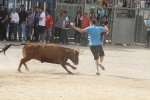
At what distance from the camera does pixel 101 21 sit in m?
28.0

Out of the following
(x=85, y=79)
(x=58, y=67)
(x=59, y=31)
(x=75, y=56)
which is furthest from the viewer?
(x=59, y=31)

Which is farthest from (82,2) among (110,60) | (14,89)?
(14,89)

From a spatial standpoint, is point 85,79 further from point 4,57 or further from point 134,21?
point 134,21

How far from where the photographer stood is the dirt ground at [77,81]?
1135cm

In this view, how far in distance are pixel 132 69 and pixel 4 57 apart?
440 cm

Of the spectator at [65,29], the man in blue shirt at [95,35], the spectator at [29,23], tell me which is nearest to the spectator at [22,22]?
the spectator at [29,23]

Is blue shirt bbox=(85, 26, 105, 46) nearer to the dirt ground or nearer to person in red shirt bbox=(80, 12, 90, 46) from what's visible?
the dirt ground

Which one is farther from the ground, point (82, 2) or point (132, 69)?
point (82, 2)

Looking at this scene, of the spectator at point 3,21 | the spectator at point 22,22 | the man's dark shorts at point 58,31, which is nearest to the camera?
the spectator at point 3,21

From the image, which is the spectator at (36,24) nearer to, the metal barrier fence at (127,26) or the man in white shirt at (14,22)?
the man in white shirt at (14,22)

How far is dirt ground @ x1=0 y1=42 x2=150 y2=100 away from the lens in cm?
1135

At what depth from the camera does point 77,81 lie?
13.8 m

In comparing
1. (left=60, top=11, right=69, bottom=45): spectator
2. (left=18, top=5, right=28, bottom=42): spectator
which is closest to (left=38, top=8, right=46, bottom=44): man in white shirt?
(left=18, top=5, right=28, bottom=42): spectator

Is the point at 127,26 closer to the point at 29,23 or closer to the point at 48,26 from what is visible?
the point at 48,26
